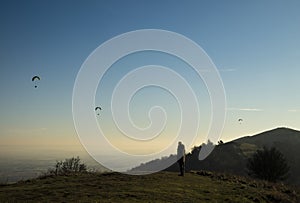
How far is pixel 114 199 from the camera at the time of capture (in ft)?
75.7

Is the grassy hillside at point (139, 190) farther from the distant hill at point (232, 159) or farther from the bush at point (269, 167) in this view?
the distant hill at point (232, 159)

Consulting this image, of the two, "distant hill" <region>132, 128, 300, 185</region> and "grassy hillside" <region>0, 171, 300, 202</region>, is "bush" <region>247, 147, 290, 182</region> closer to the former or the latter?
"grassy hillside" <region>0, 171, 300, 202</region>

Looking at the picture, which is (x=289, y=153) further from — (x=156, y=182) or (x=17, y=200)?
(x=17, y=200)

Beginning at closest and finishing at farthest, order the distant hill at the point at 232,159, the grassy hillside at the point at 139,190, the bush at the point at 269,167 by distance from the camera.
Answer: the grassy hillside at the point at 139,190 < the bush at the point at 269,167 < the distant hill at the point at 232,159

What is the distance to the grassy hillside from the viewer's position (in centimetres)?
2392

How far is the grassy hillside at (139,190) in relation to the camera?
23.9 meters

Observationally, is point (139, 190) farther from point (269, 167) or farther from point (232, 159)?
point (232, 159)

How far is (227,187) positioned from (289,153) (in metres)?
108

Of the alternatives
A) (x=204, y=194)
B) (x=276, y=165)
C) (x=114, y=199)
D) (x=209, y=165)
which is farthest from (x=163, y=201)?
(x=209, y=165)

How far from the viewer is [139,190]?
2684 centimetres

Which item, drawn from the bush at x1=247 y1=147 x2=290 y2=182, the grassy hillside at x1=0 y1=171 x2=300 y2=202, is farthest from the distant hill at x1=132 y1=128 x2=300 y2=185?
the grassy hillside at x1=0 y1=171 x2=300 y2=202

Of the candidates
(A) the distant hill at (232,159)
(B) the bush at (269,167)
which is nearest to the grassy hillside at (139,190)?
(B) the bush at (269,167)

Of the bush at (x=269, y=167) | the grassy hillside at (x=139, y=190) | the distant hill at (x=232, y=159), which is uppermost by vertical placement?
the distant hill at (x=232, y=159)

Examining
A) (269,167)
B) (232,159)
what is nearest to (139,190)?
(269,167)
